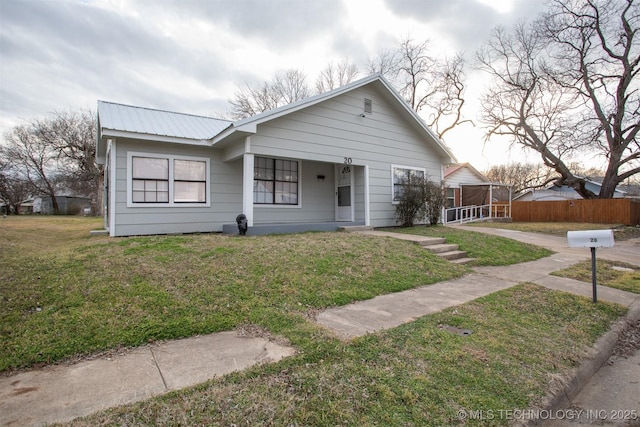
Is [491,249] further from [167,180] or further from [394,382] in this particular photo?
[167,180]

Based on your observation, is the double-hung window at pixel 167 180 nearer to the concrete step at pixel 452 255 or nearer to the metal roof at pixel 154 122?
the metal roof at pixel 154 122

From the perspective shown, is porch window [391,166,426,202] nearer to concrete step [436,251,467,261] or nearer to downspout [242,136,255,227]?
concrete step [436,251,467,261]

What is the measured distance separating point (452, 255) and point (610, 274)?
10.7 ft

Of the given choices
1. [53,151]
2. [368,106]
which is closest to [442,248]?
[368,106]

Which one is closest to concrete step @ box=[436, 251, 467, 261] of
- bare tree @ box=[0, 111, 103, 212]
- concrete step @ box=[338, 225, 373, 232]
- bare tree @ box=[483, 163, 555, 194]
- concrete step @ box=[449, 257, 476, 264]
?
concrete step @ box=[449, 257, 476, 264]

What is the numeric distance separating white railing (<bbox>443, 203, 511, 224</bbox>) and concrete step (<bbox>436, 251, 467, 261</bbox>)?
480 inches

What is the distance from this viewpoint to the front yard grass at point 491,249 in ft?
26.2

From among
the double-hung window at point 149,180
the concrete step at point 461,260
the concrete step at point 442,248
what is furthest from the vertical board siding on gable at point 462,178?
the double-hung window at point 149,180

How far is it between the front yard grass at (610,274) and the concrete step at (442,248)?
2277 mm

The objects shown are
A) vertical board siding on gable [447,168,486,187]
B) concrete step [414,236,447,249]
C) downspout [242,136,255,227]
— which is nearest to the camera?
concrete step [414,236,447,249]

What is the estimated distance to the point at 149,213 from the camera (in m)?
8.95

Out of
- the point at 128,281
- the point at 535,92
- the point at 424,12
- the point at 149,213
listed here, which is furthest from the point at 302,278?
the point at 535,92

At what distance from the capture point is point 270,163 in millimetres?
10945

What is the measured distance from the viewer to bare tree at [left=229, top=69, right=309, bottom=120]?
92.6ft
